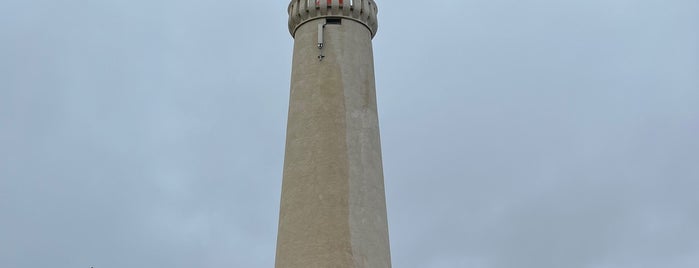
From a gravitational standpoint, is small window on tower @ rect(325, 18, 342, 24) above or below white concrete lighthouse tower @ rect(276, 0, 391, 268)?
above

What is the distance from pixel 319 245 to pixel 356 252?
0.83 metres

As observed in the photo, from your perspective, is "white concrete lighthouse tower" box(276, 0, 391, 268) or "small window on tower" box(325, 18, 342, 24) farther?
"small window on tower" box(325, 18, 342, 24)

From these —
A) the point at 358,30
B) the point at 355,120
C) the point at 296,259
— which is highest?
the point at 358,30

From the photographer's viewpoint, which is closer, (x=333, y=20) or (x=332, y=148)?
(x=332, y=148)

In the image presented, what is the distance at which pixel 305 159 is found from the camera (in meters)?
22.0

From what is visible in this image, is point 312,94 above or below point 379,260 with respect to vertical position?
above

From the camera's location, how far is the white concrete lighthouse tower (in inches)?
835

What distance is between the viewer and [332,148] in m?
22.0

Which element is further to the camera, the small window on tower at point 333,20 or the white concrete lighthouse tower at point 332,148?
the small window on tower at point 333,20

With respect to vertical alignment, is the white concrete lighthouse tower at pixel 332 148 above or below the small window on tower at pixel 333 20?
below

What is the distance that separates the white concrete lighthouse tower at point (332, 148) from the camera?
21203mm

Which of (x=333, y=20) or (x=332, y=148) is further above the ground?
(x=333, y=20)

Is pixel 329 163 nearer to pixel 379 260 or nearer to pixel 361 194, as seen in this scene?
pixel 361 194

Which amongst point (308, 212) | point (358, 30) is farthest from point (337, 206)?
point (358, 30)
